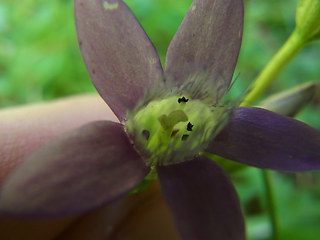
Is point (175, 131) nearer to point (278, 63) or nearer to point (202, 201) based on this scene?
point (202, 201)

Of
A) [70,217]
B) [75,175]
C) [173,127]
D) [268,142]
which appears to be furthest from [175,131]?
[70,217]

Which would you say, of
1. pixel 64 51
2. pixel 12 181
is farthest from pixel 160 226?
pixel 64 51

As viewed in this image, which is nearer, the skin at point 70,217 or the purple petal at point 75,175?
the purple petal at point 75,175

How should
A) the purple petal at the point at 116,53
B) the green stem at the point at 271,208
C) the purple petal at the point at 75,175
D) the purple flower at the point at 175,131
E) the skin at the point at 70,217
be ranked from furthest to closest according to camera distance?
1. the green stem at the point at 271,208
2. the skin at the point at 70,217
3. the purple petal at the point at 116,53
4. the purple flower at the point at 175,131
5. the purple petal at the point at 75,175

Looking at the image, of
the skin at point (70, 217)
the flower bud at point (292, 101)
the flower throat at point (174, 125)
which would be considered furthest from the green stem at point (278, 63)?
the skin at point (70, 217)

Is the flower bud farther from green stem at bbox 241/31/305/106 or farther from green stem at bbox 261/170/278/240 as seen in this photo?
green stem at bbox 261/170/278/240

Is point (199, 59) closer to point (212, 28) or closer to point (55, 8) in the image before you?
point (212, 28)

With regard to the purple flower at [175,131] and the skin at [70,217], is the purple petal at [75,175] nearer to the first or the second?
the purple flower at [175,131]

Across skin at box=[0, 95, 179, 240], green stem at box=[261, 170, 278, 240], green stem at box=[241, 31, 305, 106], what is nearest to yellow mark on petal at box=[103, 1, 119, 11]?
green stem at box=[241, 31, 305, 106]
